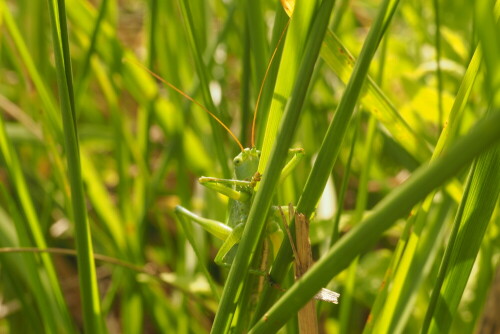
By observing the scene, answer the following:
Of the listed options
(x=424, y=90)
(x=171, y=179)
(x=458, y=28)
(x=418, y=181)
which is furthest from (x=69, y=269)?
(x=418, y=181)

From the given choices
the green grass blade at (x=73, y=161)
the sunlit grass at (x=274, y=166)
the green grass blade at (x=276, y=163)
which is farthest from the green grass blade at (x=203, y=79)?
the green grass blade at (x=276, y=163)

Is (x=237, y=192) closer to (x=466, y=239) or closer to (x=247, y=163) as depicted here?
(x=247, y=163)

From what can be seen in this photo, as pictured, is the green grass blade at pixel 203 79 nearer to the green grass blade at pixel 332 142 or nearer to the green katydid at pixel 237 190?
the green katydid at pixel 237 190

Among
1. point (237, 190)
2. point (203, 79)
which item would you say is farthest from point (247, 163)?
point (203, 79)

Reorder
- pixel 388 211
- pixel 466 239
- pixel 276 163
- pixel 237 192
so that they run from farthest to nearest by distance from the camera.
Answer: pixel 237 192 → pixel 466 239 → pixel 276 163 → pixel 388 211

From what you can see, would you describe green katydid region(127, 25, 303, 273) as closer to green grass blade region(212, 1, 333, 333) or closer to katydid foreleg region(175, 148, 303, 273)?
katydid foreleg region(175, 148, 303, 273)

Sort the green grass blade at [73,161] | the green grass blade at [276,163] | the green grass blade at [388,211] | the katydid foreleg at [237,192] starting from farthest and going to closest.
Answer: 1. the katydid foreleg at [237,192]
2. the green grass blade at [73,161]
3. the green grass blade at [276,163]
4. the green grass blade at [388,211]

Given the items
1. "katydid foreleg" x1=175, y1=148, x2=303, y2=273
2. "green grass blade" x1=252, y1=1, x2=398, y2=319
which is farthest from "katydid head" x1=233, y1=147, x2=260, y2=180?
"green grass blade" x1=252, y1=1, x2=398, y2=319

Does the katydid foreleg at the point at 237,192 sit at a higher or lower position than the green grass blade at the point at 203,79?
lower

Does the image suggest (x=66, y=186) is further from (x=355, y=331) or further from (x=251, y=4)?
(x=355, y=331)

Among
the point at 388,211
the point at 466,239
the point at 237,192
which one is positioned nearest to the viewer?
the point at 388,211

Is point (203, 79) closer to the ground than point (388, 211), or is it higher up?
higher up
